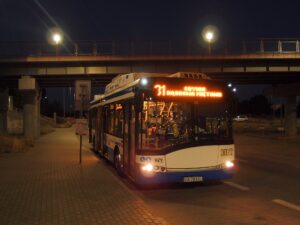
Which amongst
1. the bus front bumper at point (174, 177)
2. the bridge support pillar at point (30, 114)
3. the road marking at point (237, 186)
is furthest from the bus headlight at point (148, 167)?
the bridge support pillar at point (30, 114)

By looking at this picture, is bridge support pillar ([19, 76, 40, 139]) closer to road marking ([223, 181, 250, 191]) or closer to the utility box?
the utility box

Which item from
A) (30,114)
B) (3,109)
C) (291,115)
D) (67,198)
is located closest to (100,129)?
(67,198)

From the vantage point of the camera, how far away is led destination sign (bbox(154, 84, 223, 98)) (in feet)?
39.7

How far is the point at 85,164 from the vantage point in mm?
19062

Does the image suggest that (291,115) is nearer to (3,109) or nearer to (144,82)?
(3,109)

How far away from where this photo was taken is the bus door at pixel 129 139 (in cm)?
1262

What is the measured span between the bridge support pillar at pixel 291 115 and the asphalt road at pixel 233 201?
3551 cm

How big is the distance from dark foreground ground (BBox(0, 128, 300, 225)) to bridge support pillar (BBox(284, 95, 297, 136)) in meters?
34.6

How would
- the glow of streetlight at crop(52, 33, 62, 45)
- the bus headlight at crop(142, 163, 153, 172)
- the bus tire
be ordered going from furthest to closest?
the glow of streetlight at crop(52, 33, 62, 45) → the bus tire → the bus headlight at crop(142, 163, 153, 172)

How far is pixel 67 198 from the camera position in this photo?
36.1 ft

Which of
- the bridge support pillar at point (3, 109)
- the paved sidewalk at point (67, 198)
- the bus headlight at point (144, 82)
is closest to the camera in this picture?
the paved sidewalk at point (67, 198)

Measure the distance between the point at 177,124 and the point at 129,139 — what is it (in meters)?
1.70

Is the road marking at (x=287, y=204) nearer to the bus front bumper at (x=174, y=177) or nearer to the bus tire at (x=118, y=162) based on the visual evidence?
the bus front bumper at (x=174, y=177)

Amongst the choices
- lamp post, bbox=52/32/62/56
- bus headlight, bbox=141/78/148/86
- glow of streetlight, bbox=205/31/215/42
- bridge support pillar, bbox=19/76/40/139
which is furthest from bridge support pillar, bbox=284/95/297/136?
bus headlight, bbox=141/78/148/86
